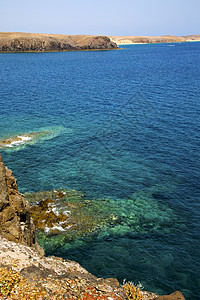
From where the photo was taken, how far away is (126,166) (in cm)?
4222

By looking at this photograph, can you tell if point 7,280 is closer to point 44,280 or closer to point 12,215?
point 44,280

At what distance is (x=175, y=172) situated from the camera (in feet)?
131

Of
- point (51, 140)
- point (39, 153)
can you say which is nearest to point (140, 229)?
point (39, 153)

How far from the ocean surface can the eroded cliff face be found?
517cm

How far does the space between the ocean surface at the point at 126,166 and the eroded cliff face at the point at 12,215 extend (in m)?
5.17

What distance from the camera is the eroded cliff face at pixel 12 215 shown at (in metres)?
20.1

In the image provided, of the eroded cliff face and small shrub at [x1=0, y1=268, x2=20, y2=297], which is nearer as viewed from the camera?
small shrub at [x1=0, y1=268, x2=20, y2=297]

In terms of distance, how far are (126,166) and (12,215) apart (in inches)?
944

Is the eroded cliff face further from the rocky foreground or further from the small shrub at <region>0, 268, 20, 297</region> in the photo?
the small shrub at <region>0, 268, 20, 297</region>

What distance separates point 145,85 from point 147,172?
6434 centimetres

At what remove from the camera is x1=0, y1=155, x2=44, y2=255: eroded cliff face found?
66.0ft

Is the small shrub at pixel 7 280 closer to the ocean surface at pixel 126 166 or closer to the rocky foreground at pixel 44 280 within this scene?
the rocky foreground at pixel 44 280

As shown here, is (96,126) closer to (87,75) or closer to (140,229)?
(140,229)

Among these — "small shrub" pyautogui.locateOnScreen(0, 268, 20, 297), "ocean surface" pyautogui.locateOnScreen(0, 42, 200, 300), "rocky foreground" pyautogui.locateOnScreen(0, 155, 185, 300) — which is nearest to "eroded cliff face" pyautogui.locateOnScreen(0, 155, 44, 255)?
"rocky foreground" pyautogui.locateOnScreen(0, 155, 185, 300)
